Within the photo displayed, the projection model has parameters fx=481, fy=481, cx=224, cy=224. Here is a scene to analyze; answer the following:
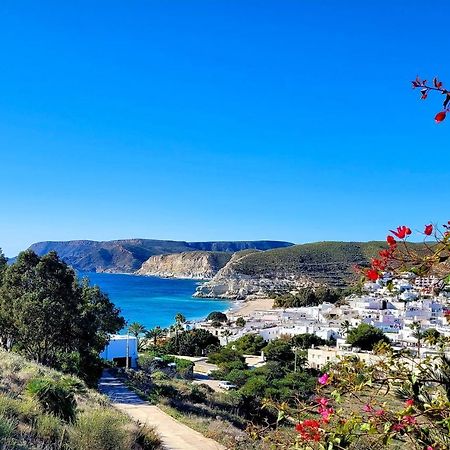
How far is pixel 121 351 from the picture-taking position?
31516mm

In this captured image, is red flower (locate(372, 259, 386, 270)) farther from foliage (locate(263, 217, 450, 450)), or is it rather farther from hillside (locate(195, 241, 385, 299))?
hillside (locate(195, 241, 385, 299))

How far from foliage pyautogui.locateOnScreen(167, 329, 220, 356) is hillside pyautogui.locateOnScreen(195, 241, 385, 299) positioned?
5991cm

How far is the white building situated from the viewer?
3069 centimetres

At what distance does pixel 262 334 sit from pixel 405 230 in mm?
50472

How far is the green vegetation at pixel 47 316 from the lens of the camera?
15.2m

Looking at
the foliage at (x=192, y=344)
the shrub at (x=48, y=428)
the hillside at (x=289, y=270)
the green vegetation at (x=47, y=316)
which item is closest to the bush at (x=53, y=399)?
the shrub at (x=48, y=428)

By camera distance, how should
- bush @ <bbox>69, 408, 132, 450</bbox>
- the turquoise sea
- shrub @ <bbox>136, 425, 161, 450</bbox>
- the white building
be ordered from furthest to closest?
1. the turquoise sea
2. the white building
3. shrub @ <bbox>136, 425, 161, 450</bbox>
4. bush @ <bbox>69, 408, 132, 450</bbox>

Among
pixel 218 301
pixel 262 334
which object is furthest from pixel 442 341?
pixel 218 301

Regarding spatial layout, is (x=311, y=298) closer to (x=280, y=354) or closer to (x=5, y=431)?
(x=280, y=354)

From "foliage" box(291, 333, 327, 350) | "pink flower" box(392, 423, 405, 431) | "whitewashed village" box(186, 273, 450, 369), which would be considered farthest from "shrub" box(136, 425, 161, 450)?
"foliage" box(291, 333, 327, 350)

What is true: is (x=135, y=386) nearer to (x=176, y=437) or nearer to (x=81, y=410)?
(x=176, y=437)

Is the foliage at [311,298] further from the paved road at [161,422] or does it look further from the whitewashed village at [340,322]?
the paved road at [161,422]

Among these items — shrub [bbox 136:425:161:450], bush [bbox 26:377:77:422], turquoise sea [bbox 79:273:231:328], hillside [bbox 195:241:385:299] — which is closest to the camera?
bush [bbox 26:377:77:422]

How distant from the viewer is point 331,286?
101 metres
